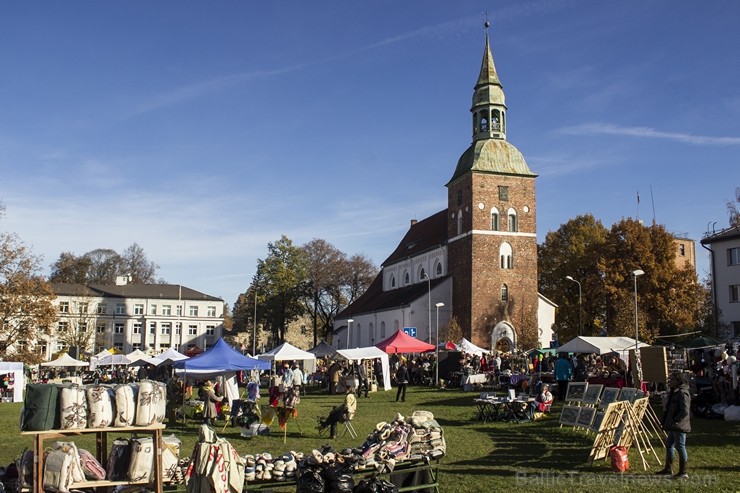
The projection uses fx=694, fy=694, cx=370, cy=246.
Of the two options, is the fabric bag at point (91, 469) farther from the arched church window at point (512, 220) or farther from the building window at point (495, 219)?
the arched church window at point (512, 220)

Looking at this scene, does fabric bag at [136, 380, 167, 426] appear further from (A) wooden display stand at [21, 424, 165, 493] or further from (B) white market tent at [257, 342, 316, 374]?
(B) white market tent at [257, 342, 316, 374]

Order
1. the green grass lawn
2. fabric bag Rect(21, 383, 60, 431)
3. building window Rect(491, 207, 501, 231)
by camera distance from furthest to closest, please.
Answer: building window Rect(491, 207, 501, 231) → the green grass lawn → fabric bag Rect(21, 383, 60, 431)

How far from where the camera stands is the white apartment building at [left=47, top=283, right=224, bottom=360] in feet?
245

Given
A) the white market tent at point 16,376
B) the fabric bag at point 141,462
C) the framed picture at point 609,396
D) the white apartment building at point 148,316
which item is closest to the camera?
the fabric bag at point 141,462

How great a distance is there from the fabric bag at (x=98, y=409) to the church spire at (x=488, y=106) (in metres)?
44.2

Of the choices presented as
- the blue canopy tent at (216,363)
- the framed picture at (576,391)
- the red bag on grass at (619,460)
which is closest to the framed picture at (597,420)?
the red bag on grass at (619,460)

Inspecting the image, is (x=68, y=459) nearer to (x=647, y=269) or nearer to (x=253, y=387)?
(x=253, y=387)

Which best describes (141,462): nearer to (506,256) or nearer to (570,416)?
(570,416)

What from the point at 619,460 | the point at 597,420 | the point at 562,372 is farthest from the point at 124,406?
the point at 562,372

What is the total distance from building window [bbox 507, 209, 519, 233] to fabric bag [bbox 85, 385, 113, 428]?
43.8 m

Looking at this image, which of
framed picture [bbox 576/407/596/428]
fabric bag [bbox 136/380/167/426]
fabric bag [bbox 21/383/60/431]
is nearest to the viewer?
fabric bag [bbox 21/383/60/431]

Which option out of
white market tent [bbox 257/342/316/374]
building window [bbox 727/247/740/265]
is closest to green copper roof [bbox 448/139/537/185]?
building window [bbox 727/247/740/265]

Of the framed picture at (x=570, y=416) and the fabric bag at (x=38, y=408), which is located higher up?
the fabric bag at (x=38, y=408)

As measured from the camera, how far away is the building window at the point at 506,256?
160ft
